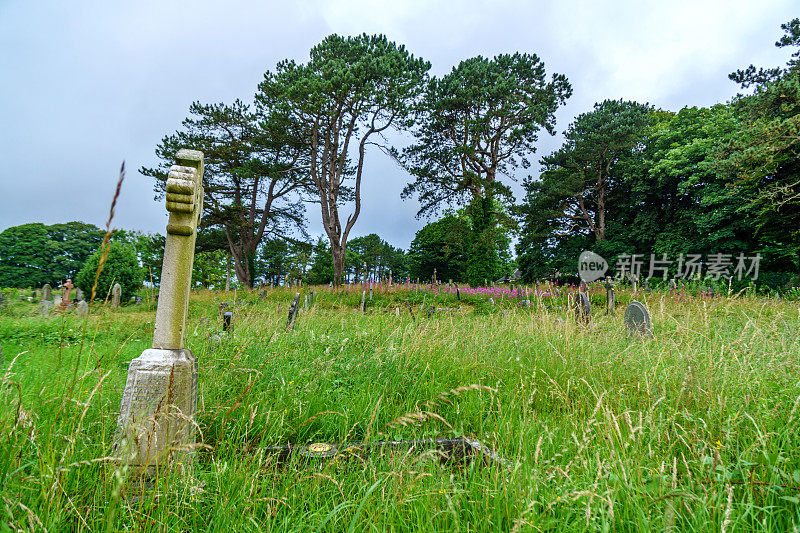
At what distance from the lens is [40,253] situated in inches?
→ 1652

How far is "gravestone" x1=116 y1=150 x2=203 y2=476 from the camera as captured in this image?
191 cm

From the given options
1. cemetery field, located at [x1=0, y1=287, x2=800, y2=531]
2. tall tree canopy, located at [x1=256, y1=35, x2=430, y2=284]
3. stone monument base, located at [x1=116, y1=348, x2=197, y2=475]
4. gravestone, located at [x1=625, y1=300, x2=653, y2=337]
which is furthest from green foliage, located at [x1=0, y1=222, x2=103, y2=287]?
gravestone, located at [x1=625, y1=300, x2=653, y2=337]

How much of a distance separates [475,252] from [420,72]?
10960 mm

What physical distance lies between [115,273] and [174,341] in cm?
2018

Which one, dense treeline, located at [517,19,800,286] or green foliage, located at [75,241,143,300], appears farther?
green foliage, located at [75,241,143,300]

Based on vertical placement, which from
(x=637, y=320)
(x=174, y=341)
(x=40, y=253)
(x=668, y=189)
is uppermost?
(x=668, y=189)

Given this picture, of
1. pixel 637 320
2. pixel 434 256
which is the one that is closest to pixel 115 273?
pixel 637 320

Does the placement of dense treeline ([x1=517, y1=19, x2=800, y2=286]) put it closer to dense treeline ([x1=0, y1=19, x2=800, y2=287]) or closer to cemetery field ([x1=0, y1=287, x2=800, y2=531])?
dense treeline ([x1=0, y1=19, x2=800, y2=287])

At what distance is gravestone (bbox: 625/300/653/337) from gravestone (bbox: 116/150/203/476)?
5281 millimetres

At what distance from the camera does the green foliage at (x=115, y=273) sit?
17609 millimetres

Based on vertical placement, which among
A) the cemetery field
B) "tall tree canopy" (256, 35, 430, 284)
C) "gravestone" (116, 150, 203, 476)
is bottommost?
the cemetery field

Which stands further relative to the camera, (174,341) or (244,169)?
(244,169)

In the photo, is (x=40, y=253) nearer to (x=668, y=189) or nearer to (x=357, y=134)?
(x=357, y=134)

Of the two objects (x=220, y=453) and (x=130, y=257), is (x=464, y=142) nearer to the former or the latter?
(x=130, y=257)
